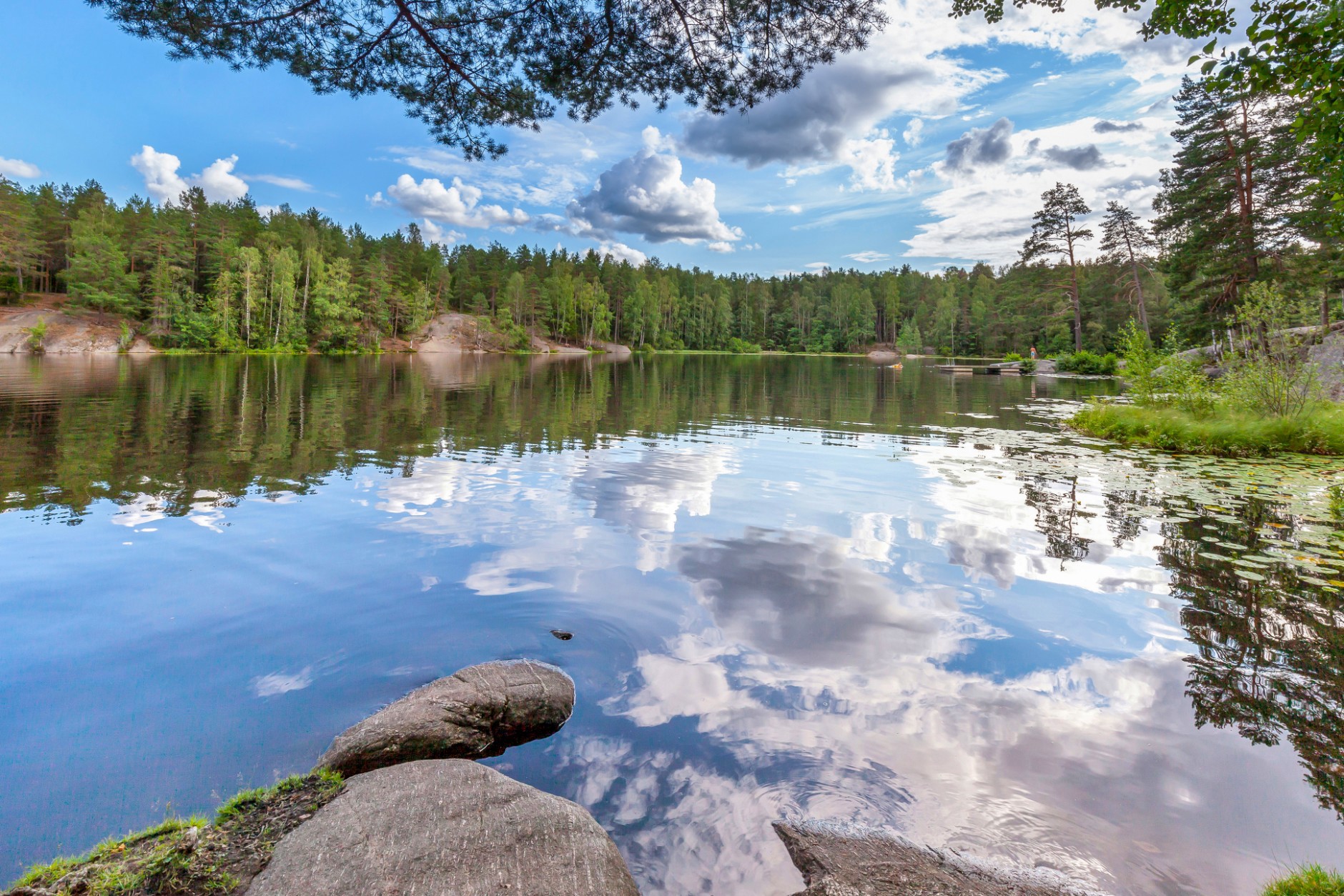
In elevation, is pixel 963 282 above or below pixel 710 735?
above

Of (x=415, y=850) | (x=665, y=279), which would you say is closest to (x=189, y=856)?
(x=415, y=850)

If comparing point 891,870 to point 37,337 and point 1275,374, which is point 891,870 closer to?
point 1275,374

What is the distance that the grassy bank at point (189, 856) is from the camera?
248cm

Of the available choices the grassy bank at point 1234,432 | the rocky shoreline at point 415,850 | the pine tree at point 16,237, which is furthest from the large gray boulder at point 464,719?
the pine tree at point 16,237

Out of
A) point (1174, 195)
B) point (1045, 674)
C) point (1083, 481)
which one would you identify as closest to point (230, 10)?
point (1045, 674)

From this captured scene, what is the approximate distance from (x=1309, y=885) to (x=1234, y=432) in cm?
1471

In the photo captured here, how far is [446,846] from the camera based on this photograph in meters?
2.73

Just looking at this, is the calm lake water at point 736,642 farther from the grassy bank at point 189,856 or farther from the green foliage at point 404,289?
the green foliage at point 404,289

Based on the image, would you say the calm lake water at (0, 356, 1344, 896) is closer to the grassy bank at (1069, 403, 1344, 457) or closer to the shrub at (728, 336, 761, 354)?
the grassy bank at (1069, 403, 1344, 457)

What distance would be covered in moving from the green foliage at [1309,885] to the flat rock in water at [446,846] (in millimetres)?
2926

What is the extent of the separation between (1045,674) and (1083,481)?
8.38m

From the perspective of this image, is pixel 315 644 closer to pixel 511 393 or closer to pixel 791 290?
pixel 511 393

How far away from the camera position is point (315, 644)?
5.35m

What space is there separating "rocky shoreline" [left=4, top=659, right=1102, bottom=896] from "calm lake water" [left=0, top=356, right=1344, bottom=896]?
0.29m
